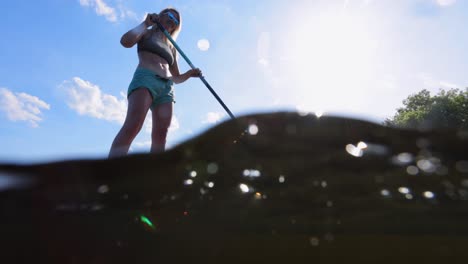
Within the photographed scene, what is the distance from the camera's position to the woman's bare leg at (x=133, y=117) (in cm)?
368

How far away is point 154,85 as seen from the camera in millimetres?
4051

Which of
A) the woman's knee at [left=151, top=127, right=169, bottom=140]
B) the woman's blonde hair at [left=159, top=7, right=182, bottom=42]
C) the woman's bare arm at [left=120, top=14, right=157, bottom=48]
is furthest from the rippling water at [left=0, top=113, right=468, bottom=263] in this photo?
the woman's blonde hair at [left=159, top=7, right=182, bottom=42]

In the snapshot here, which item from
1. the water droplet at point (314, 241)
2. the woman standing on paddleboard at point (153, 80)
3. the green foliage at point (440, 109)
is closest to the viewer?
the water droplet at point (314, 241)

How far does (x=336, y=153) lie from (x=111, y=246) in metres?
1.42

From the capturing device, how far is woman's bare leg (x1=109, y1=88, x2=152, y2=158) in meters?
3.68

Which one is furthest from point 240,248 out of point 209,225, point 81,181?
point 81,181

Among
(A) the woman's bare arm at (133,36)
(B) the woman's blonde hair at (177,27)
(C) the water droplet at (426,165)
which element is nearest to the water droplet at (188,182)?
(C) the water droplet at (426,165)

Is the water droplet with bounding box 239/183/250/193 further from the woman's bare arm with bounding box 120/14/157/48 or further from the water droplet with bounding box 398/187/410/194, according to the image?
the woman's bare arm with bounding box 120/14/157/48

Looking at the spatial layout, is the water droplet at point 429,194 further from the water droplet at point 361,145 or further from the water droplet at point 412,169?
the water droplet at point 361,145

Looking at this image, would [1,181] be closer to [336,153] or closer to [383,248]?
[336,153]

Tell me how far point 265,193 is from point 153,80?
2.48 metres

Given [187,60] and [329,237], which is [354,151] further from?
[187,60]

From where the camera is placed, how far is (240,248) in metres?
1.88

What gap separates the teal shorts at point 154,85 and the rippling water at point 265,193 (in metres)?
1.91
